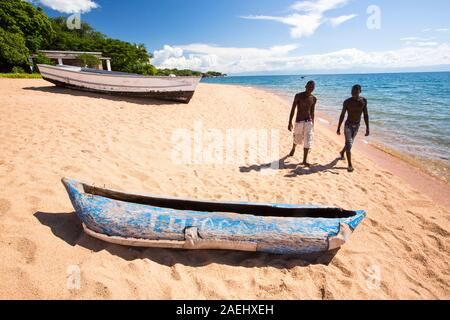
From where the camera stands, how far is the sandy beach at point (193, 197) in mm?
2297

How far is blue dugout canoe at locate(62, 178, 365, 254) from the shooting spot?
2.51 meters

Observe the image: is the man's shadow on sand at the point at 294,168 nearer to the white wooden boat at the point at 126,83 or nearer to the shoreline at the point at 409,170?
the shoreline at the point at 409,170

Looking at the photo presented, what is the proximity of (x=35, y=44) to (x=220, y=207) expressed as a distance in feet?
118

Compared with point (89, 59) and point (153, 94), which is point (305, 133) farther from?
point (89, 59)

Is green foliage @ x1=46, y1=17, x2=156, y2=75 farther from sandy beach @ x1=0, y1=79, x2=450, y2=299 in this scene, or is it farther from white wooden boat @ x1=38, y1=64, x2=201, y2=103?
sandy beach @ x1=0, y1=79, x2=450, y2=299

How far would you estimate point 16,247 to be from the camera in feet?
7.77

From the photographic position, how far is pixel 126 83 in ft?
37.4

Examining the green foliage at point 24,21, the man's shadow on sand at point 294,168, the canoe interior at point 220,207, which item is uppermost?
the green foliage at point 24,21

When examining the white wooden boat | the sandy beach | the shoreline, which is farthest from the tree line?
the shoreline

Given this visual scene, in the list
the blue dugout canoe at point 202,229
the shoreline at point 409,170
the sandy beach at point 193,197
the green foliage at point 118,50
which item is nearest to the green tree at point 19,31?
the green foliage at point 118,50

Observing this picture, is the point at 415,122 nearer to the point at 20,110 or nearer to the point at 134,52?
the point at 20,110

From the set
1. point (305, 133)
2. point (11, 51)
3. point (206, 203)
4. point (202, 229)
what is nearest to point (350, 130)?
point (305, 133)

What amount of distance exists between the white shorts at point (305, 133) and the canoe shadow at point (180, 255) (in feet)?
10.6
